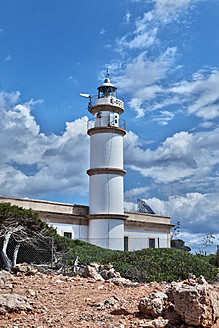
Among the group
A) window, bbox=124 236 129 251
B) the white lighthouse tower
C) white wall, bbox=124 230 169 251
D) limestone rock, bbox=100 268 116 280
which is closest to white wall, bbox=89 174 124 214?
the white lighthouse tower

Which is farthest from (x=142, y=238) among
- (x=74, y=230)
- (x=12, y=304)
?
(x=12, y=304)

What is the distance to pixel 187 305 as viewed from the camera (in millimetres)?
5797

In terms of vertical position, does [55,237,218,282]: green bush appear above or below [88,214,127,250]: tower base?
below

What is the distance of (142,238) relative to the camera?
27.5 meters

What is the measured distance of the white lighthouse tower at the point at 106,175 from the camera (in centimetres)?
2389

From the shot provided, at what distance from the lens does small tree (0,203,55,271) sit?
13633 millimetres

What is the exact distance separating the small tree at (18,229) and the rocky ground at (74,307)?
14.3 feet

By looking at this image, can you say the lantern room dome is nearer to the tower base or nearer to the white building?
the white building

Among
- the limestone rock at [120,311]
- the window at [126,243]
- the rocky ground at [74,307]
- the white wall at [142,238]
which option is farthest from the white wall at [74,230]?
the limestone rock at [120,311]

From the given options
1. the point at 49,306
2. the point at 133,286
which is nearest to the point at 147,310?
the point at 49,306

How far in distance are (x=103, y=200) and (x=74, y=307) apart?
56.0ft

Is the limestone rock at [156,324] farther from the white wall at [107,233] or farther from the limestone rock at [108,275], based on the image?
the white wall at [107,233]

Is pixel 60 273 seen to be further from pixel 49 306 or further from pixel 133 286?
pixel 49 306

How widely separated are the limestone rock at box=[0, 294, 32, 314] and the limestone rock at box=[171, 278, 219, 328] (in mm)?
2667
